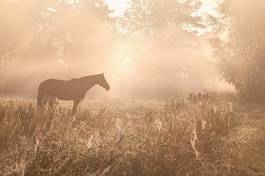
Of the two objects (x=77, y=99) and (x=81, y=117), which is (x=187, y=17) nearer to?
(x=77, y=99)

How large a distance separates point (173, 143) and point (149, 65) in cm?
3550

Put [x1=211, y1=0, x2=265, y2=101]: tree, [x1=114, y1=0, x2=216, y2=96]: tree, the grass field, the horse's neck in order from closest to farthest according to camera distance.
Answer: the grass field, the horse's neck, [x1=211, y1=0, x2=265, y2=101]: tree, [x1=114, y1=0, x2=216, y2=96]: tree

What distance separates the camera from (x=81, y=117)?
10594 millimetres

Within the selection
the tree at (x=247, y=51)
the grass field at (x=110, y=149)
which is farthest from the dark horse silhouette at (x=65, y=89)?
the tree at (x=247, y=51)

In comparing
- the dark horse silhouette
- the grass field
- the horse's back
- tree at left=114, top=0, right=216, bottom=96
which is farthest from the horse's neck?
tree at left=114, top=0, right=216, bottom=96

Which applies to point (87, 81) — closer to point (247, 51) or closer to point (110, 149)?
point (110, 149)

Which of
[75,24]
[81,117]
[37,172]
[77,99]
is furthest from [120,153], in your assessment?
[75,24]

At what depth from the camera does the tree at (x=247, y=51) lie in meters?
27.9

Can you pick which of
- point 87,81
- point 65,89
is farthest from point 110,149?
point 87,81

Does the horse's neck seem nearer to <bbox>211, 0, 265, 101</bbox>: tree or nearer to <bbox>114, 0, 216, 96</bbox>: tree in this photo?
<bbox>211, 0, 265, 101</bbox>: tree

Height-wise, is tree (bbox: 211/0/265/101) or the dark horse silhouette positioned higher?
tree (bbox: 211/0/265/101)

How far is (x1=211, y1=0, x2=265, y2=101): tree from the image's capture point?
27.9 meters

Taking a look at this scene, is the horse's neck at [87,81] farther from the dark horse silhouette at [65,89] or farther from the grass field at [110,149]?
the grass field at [110,149]

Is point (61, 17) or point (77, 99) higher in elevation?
point (61, 17)
